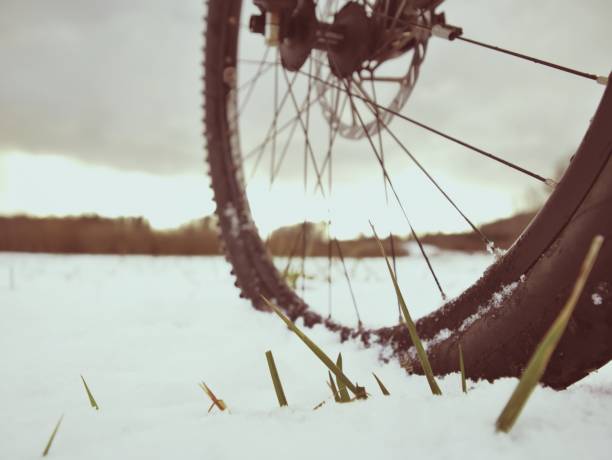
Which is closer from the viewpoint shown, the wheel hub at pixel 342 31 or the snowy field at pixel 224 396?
the snowy field at pixel 224 396

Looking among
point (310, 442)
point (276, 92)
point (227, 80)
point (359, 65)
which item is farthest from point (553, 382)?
point (227, 80)

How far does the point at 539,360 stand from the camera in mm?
370

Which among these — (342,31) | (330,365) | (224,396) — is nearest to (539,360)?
(330,365)

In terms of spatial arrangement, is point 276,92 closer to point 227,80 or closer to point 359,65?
point 227,80

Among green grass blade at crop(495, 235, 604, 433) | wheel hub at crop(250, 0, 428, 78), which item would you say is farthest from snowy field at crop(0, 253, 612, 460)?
wheel hub at crop(250, 0, 428, 78)

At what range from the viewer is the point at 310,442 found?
47cm

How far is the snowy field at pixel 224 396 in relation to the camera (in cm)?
46

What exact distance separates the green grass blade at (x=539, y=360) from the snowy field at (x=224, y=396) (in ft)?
0.07

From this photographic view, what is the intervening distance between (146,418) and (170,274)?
7.35ft

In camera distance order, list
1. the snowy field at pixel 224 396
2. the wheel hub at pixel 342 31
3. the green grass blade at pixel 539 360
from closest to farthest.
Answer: the green grass blade at pixel 539 360
the snowy field at pixel 224 396
the wheel hub at pixel 342 31

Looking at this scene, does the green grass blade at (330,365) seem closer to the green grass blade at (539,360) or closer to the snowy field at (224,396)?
the snowy field at (224,396)

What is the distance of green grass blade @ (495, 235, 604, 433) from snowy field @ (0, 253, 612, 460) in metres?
0.02

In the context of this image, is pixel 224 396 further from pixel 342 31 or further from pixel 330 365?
pixel 342 31

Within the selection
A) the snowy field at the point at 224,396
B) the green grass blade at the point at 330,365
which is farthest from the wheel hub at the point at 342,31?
the green grass blade at the point at 330,365
